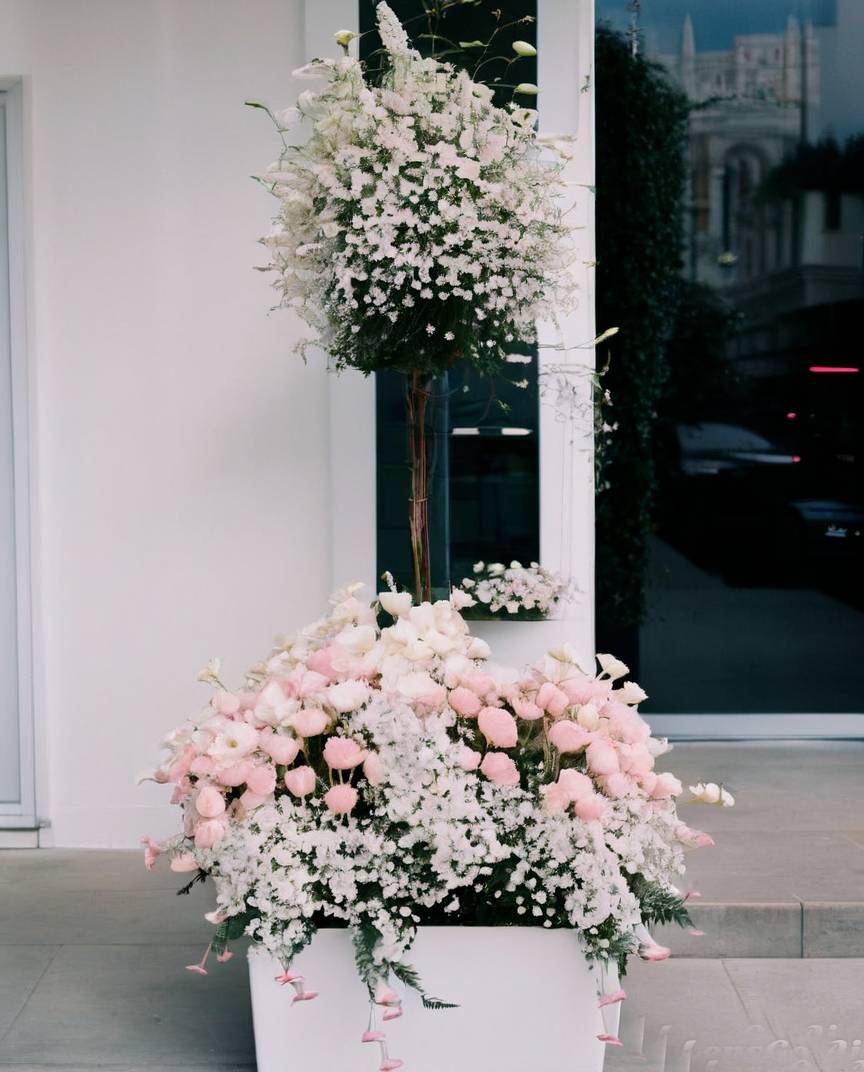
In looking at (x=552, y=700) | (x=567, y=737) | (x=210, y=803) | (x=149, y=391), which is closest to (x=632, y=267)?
(x=149, y=391)

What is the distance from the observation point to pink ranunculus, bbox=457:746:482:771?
2840 millimetres

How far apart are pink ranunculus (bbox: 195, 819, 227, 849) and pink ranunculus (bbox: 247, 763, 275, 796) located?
97 millimetres

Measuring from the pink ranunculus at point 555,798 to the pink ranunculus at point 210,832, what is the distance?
67cm

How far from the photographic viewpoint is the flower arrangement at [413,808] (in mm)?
2770

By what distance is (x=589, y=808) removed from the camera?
9.16ft

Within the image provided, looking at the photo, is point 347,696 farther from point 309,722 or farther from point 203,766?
point 203,766

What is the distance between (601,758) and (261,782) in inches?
28.0

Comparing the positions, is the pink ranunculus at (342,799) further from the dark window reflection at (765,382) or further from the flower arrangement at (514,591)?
the dark window reflection at (765,382)

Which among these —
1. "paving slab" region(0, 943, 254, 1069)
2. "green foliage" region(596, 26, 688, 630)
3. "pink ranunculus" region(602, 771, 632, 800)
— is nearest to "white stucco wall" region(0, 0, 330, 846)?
"paving slab" region(0, 943, 254, 1069)

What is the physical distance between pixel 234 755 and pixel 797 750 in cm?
343

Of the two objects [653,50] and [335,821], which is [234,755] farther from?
[653,50]

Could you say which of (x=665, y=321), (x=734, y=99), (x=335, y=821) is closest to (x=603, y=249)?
(x=665, y=321)

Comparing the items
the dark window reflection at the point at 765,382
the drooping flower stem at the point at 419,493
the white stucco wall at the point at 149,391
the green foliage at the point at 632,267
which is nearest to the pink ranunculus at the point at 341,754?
the drooping flower stem at the point at 419,493

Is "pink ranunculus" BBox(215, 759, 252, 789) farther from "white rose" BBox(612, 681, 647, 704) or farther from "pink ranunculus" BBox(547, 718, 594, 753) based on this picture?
"white rose" BBox(612, 681, 647, 704)
